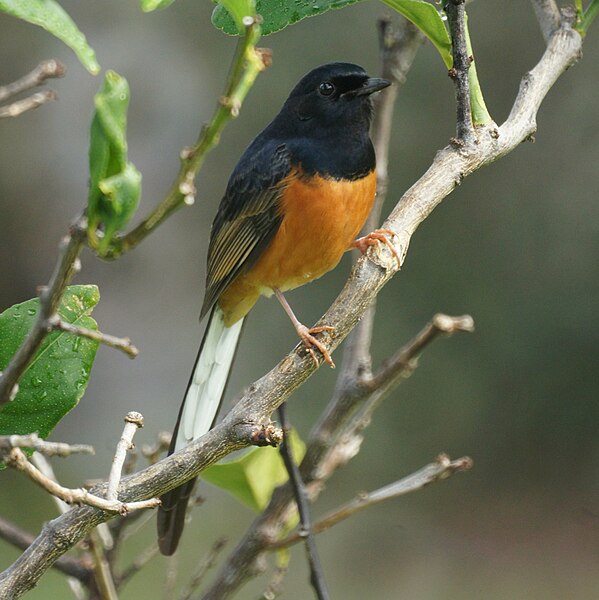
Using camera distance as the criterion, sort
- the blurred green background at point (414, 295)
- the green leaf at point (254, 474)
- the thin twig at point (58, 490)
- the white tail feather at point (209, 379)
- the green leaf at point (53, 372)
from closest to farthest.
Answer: the thin twig at point (58, 490), the green leaf at point (53, 372), the green leaf at point (254, 474), the white tail feather at point (209, 379), the blurred green background at point (414, 295)

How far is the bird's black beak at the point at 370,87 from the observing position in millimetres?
3035

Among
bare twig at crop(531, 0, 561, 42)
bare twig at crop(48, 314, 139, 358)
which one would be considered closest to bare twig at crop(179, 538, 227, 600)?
bare twig at crop(48, 314, 139, 358)

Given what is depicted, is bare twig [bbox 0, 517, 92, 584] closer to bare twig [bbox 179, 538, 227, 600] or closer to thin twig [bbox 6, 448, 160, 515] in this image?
bare twig [bbox 179, 538, 227, 600]

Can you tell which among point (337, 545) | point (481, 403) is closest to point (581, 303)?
point (481, 403)

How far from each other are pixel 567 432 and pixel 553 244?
4.65 ft

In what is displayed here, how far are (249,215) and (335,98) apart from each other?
489 mm

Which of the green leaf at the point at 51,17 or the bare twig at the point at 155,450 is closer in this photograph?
the green leaf at the point at 51,17

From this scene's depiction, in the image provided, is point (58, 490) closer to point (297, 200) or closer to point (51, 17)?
point (51, 17)

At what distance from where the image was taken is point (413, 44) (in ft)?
10.0

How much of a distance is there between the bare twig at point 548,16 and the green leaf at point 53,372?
4.75ft

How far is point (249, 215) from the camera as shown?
3.36m

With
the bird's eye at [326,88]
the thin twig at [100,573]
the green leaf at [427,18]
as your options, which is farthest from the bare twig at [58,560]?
the bird's eye at [326,88]

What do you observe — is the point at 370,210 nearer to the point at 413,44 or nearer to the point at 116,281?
the point at 413,44

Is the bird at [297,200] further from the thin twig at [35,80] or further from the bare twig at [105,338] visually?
the bare twig at [105,338]
